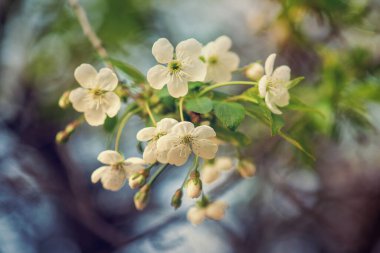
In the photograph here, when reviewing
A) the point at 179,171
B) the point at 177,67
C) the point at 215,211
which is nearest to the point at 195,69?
the point at 177,67

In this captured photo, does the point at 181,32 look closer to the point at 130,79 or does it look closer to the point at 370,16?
the point at 370,16

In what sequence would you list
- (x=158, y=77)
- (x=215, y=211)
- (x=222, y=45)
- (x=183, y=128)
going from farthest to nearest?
(x=215, y=211) < (x=222, y=45) < (x=158, y=77) < (x=183, y=128)

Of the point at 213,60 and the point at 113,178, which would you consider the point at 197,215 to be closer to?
the point at 113,178

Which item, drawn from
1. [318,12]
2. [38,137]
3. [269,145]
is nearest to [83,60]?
[38,137]

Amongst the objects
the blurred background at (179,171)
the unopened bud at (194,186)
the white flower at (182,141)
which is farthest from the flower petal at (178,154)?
the blurred background at (179,171)

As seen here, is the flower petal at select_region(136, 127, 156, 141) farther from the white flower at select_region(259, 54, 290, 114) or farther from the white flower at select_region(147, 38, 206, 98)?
the white flower at select_region(259, 54, 290, 114)

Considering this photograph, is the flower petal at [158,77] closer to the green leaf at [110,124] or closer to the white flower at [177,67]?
the white flower at [177,67]

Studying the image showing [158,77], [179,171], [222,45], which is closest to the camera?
[158,77]
